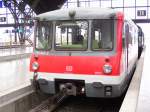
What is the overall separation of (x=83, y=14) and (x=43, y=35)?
126 centimetres

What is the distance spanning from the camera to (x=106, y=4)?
5509 centimetres

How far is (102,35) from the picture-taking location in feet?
31.3

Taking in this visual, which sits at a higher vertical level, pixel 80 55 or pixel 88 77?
pixel 80 55

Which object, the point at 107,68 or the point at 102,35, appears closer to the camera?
the point at 107,68

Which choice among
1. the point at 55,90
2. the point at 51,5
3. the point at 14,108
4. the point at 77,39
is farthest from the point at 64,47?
the point at 51,5

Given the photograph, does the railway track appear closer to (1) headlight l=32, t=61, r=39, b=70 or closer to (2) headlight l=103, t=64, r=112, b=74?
(1) headlight l=32, t=61, r=39, b=70

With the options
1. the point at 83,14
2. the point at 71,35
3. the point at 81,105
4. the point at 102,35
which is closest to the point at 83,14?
the point at 83,14

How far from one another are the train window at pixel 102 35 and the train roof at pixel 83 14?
16cm

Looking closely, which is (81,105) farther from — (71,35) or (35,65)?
(71,35)

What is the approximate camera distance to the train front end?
9.23m

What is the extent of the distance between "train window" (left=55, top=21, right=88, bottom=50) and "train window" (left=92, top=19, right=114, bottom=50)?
260 mm

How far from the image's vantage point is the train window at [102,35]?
372 inches

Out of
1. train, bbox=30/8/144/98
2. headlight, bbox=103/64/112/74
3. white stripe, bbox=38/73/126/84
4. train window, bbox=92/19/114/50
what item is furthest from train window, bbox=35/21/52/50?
headlight, bbox=103/64/112/74

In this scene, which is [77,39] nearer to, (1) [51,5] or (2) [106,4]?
(1) [51,5]
